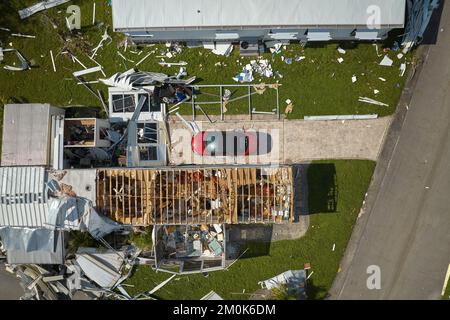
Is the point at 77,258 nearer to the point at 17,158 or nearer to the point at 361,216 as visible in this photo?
the point at 17,158

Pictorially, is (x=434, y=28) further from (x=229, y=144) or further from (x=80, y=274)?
(x=80, y=274)

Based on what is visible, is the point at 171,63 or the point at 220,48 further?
the point at 171,63

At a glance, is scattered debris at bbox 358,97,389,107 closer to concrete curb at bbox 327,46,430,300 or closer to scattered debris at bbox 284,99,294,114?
concrete curb at bbox 327,46,430,300

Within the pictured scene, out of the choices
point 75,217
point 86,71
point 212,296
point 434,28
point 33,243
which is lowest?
point 212,296

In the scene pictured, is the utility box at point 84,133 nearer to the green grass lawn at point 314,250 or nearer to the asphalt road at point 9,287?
the green grass lawn at point 314,250

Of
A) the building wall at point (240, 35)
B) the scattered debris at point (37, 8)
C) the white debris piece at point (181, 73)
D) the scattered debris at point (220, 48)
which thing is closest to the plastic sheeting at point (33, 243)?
the white debris piece at point (181, 73)

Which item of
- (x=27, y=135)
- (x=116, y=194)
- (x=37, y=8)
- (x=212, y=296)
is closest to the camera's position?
(x=116, y=194)

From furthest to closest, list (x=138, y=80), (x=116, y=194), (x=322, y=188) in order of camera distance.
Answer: (x=322, y=188)
(x=138, y=80)
(x=116, y=194)

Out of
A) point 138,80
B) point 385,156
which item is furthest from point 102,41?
point 385,156
